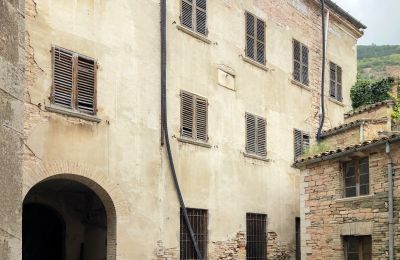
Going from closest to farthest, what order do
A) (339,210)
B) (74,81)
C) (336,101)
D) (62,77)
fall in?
(62,77), (74,81), (339,210), (336,101)

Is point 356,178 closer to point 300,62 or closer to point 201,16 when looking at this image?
point 201,16

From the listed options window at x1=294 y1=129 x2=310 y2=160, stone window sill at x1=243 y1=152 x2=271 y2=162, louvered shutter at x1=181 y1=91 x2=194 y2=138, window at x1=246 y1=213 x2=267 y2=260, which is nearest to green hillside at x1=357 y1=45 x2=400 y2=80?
window at x1=294 y1=129 x2=310 y2=160

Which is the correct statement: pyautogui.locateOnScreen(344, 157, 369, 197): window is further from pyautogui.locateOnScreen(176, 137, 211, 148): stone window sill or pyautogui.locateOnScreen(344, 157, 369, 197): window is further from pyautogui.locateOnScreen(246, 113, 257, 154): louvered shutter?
pyautogui.locateOnScreen(176, 137, 211, 148): stone window sill

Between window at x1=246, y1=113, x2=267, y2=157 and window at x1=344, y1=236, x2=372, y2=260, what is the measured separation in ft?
13.1

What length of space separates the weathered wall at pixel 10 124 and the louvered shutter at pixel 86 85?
27.0 feet

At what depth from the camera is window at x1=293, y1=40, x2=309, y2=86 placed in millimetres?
19203

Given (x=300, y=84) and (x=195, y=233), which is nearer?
(x=195, y=233)

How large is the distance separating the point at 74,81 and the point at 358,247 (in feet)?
25.9

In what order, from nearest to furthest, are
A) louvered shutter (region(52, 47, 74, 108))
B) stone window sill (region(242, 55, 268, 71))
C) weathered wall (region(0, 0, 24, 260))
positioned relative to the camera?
1. weathered wall (region(0, 0, 24, 260))
2. louvered shutter (region(52, 47, 74, 108))
3. stone window sill (region(242, 55, 268, 71))

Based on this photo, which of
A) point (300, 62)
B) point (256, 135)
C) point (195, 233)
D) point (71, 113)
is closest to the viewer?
point (71, 113)

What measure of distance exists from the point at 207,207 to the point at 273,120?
442 centimetres

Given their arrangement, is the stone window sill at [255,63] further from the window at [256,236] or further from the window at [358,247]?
the window at [358,247]

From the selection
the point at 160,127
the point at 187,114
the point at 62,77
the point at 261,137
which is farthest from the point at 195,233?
the point at 62,77

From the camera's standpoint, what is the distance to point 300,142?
1888 cm
